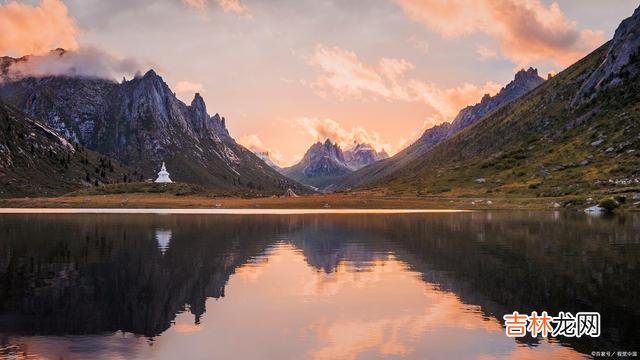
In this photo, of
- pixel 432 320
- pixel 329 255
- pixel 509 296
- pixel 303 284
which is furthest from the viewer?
pixel 329 255

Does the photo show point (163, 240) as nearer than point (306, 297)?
No

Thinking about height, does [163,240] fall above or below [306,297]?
above

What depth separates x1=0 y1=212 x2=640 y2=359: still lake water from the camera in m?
26.2

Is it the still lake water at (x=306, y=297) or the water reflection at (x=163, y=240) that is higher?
the water reflection at (x=163, y=240)

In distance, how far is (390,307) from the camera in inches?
1382

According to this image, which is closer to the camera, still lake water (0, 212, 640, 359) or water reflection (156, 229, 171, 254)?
still lake water (0, 212, 640, 359)

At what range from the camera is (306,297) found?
39.0 meters

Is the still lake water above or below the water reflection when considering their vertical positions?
below

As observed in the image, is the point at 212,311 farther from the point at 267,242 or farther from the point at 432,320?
the point at 267,242

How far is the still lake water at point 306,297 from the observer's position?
2622 cm

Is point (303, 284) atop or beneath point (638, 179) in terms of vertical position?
beneath

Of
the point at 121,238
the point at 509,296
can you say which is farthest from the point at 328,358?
the point at 121,238

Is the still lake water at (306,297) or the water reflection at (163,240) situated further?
the water reflection at (163,240)

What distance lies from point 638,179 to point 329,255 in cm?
14988
